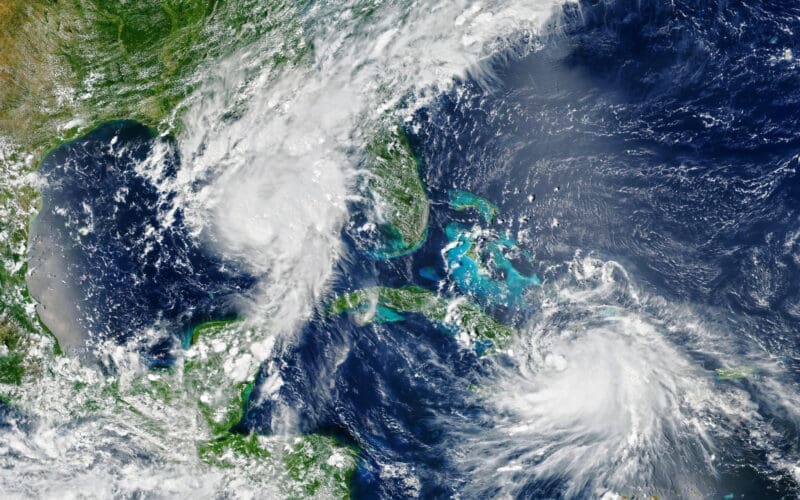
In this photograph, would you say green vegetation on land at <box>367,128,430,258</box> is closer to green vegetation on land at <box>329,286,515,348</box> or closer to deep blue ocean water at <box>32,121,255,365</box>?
green vegetation on land at <box>329,286,515,348</box>

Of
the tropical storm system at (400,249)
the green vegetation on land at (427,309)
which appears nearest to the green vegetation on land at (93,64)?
the tropical storm system at (400,249)

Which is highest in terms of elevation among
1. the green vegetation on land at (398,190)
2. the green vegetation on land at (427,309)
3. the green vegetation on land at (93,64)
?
the green vegetation on land at (93,64)

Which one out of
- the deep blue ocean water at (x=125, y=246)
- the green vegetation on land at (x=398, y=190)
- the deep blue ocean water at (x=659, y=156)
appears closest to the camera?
the deep blue ocean water at (x=659, y=156)

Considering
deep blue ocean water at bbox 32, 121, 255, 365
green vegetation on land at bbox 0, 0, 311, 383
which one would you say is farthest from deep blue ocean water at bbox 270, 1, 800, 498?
deep blue ocean water at bbox 32, 121, 255, 365

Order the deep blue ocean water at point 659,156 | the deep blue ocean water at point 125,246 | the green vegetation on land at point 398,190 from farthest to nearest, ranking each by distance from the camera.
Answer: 1. the deep blue ocean water at point 125,246
2. the green vegetation on land at point 398,190
3. the deep blue ocean water at point 659,156

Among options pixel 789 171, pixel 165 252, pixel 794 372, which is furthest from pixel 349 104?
pixel 794 372

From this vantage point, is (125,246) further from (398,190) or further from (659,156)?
(659,156)

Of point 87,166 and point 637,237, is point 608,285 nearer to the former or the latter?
point 637,237

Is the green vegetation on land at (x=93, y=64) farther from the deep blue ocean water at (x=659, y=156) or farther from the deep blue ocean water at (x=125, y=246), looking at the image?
the deep blue ocean water at (x=659, y=156)
